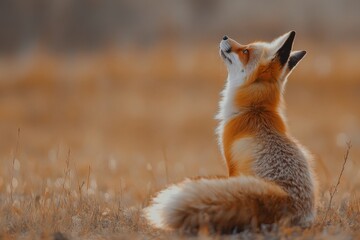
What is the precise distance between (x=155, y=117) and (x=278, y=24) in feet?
30.7

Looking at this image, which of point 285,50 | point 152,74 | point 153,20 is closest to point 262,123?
point 285,50

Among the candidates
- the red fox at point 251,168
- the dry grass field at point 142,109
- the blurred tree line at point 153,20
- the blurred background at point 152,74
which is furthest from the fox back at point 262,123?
the blurred tree line at point 153,20

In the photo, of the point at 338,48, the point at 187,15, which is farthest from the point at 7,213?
the point at 187,15

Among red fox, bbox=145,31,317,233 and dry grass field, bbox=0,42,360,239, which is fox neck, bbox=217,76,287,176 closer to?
red fox, bbox=145,31,317,233

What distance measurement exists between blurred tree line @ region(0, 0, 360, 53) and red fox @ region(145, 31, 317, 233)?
2362 cm

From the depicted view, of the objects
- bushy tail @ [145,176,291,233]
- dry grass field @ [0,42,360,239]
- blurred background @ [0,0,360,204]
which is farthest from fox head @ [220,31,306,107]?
blurred background @ [0,0,360,204]

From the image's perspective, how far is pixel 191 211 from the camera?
5.16m

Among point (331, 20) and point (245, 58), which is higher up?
point (331, 20)

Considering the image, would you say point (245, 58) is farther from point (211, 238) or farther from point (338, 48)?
point (338, 48)

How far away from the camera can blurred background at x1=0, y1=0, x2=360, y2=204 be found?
22281mm

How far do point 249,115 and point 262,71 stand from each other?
575 mm

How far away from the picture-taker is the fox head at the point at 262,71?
22.0 feet

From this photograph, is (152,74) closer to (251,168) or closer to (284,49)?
(284,49)

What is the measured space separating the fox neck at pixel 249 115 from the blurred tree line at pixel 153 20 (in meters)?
23.8
